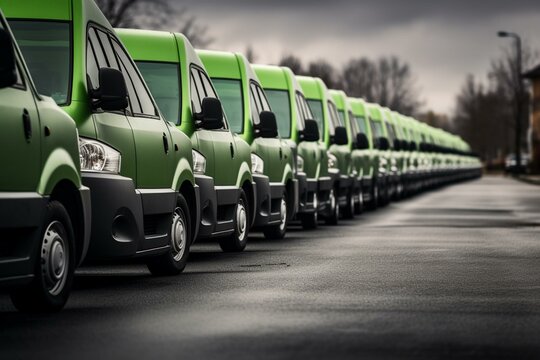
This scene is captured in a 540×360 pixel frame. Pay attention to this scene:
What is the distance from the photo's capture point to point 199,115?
501 inches

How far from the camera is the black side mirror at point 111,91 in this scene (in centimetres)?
937

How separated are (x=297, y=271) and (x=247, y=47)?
8052 cm

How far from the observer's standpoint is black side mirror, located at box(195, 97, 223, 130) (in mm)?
12508

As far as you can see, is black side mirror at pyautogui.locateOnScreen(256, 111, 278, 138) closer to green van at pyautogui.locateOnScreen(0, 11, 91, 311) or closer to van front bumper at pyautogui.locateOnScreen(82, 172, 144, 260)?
van front bumper at pyautogui.locateOnScreen(82, 172, 144, 260)

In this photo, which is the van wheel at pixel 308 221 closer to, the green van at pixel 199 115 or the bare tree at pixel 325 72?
the green van at pixel 199 115

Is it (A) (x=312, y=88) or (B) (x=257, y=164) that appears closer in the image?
(B) (x=257, y=164)

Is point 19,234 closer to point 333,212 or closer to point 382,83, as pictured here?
point 333,212

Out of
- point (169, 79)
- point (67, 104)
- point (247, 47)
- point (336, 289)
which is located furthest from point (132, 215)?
point (247, 47)

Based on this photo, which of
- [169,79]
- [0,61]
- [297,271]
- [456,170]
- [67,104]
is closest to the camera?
[0,61]

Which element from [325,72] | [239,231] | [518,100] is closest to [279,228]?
[239,231]

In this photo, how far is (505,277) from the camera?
457 inches

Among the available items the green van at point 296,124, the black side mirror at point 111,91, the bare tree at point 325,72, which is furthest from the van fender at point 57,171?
the bare tree at point 325,72

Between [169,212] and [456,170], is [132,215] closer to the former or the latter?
[169,212]

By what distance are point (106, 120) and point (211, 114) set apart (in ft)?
9.28
